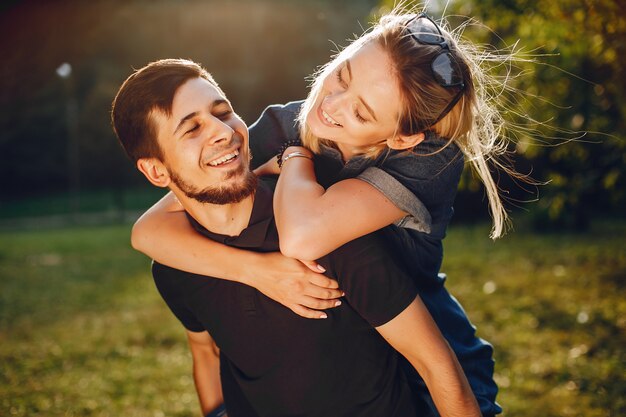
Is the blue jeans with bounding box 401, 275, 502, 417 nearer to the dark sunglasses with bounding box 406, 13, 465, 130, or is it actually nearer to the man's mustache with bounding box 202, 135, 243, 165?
the dark sunglasses with bounding box 406, 13, 465, 130

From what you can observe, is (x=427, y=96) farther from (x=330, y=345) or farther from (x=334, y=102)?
(x=330, y=345)

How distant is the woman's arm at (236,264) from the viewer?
209 cm

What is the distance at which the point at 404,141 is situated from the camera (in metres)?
2.31

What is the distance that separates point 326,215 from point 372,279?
26 cm

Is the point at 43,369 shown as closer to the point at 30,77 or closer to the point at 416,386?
the point at 416,386

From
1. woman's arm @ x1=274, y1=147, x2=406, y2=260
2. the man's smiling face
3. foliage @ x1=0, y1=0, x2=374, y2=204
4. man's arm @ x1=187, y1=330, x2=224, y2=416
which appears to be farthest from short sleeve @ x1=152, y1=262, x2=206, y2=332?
foliage @ x1=0, y1=0, x2=374, y2=204

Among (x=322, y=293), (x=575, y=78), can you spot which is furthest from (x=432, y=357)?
(x=575, y=78)

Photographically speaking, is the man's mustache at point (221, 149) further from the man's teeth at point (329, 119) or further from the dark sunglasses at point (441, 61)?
the dark sunglasses at point (441, 61)

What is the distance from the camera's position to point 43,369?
22.5 ft

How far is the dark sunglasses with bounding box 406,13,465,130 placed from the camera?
2195 millimetres

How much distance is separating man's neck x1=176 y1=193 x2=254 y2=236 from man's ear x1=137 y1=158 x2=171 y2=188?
0.48 feet

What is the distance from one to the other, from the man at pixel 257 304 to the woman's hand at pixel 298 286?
2.2 inches

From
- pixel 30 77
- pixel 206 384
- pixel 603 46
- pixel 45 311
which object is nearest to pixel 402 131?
pixel 206 384

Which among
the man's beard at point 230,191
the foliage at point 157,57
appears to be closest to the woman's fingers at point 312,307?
the man's beard at point 230,191
